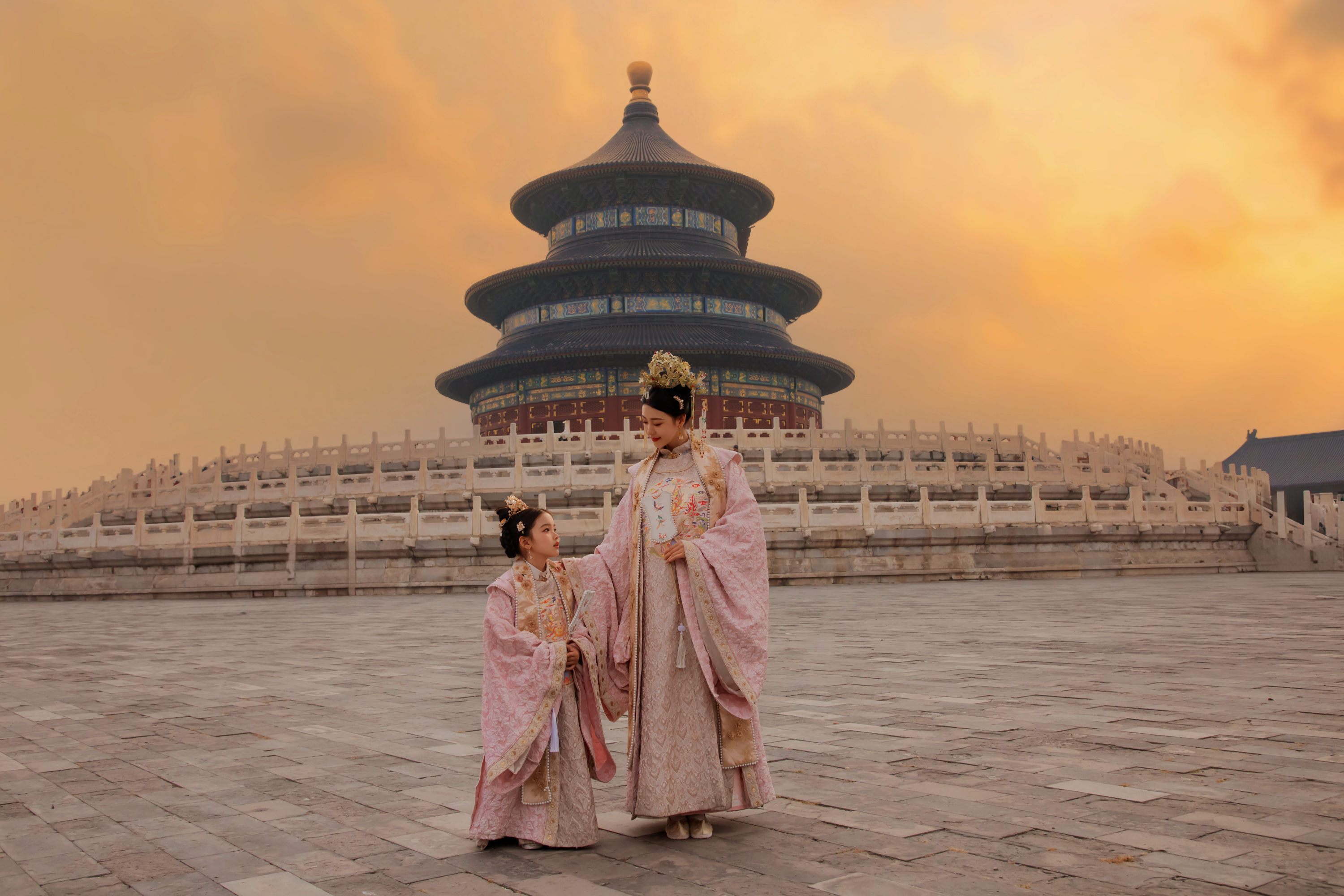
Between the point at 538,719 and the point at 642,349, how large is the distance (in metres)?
31.9

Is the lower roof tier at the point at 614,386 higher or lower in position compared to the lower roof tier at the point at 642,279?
lower

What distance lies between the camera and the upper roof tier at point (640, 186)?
40.1 metres

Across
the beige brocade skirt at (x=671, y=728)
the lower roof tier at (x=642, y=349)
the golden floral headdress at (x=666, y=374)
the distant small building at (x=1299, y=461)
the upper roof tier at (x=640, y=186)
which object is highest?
the upper roof tier at (x=640, y=186)

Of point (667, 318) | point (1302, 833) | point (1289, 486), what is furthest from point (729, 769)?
point (1289, 486)

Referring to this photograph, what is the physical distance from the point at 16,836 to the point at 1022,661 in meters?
7.06

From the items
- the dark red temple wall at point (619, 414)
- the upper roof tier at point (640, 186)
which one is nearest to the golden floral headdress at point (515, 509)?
the dark red temple wall at point (619, 414)

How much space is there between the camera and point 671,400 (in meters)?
4.41

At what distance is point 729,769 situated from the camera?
4246 mm

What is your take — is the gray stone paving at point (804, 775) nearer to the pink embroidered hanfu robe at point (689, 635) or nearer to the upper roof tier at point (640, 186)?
the pink embroidered hanfu robe at point (689, 635)

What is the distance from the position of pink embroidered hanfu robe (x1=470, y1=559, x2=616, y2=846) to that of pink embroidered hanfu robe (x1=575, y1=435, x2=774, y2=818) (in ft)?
0.44

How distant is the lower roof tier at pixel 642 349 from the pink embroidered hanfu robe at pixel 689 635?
30593 mm

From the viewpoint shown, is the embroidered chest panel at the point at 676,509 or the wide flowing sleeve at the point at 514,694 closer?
the wide flowing sleeve at the point at 514,694

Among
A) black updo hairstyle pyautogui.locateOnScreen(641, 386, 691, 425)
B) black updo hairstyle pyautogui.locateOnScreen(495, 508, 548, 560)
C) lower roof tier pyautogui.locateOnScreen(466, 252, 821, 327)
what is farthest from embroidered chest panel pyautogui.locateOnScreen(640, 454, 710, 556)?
lower roof tier pyautogui.locateOnScreen(466, 252, 821, 327)

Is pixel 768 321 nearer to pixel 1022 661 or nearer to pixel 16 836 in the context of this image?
pixel 1022 661
